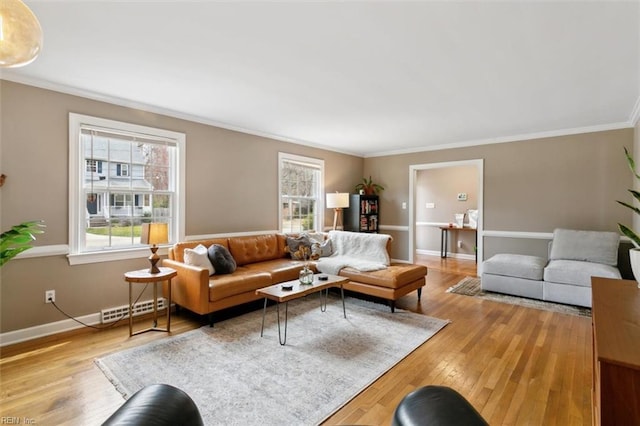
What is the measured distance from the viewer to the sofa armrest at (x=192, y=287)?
3148 millimetres

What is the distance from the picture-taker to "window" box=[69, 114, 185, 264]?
324 cm

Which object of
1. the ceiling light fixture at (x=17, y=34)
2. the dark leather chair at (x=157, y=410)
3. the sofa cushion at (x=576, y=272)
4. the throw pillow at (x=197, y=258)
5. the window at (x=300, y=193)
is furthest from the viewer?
the window at (x=300, y=193)

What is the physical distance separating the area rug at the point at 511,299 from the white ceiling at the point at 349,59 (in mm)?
2484

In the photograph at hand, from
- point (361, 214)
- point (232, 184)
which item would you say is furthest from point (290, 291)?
point (361, 214)

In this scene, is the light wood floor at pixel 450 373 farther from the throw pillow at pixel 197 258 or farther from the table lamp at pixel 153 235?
the table lamp at pixel 153 235

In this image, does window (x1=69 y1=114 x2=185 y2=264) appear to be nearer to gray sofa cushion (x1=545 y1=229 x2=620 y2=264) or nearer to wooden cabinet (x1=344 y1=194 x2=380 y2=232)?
wooden cabinet (x1=344 y1=194 x2=380 y2=232)

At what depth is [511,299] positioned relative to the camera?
4.25 metres

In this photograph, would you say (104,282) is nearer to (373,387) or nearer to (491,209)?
(373,387)

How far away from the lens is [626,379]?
3.05 ft

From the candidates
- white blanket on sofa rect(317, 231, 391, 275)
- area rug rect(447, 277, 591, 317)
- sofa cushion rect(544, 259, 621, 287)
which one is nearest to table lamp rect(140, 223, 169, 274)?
white blanket on sofa rect(317, 231, 391, 275)

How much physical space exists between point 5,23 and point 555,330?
4.61 m

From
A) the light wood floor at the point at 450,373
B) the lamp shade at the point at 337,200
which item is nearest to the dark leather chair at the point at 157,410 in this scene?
the light wood floor at the point at 450,373

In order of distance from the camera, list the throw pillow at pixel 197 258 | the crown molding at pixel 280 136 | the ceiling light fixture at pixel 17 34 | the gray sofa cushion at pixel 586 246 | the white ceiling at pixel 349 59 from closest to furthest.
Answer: the ceiling light fixture at pixel 17 34, the white ceiling at pixel 349 59, the crown molding at pixel 280 136, the throw pillow at pixel 197 258, the gray sofa cushion at pixel 586 246

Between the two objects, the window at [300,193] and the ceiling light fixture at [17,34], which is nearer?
the ceiling light fixture at [17,34]
